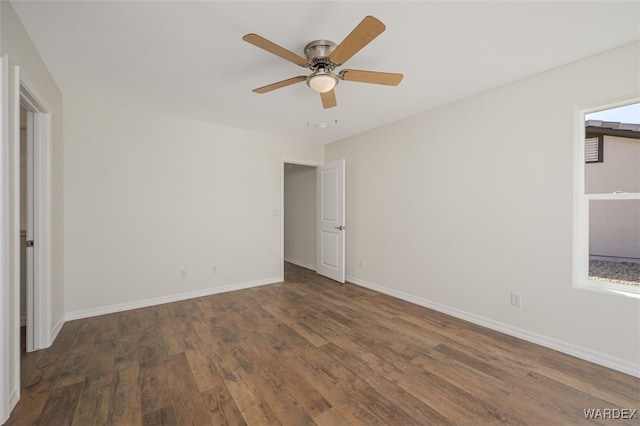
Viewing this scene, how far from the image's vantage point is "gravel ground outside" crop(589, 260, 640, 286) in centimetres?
212

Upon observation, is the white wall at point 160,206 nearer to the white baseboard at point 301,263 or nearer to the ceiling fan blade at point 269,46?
the white baseboard at point 301,263

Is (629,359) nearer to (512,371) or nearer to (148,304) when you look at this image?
(512,371)

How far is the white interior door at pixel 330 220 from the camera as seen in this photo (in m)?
4.41

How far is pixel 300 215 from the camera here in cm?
590

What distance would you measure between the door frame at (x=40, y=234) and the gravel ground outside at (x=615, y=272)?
15.4 feet

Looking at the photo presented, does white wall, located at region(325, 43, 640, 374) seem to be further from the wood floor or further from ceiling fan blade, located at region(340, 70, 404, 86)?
ceiling fan blade, located at region(340, 70, 404, 86)

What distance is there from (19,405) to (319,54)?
10.0 feet

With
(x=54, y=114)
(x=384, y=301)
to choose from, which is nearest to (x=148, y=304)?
(x=54, y=114)

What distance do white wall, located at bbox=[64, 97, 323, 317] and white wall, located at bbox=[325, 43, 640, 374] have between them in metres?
1.99

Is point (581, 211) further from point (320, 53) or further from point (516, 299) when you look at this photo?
point (320, 53)

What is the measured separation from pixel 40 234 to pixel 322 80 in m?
2.71

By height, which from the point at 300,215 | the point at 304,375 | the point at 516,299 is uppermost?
the point at 300,215

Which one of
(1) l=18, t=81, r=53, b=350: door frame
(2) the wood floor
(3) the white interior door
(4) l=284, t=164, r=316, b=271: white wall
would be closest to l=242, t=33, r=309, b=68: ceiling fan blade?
(1) l=18, t=81, r=53, b=350: door frame

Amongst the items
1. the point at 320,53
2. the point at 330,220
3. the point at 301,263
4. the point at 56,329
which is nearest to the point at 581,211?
the point at 320,53
